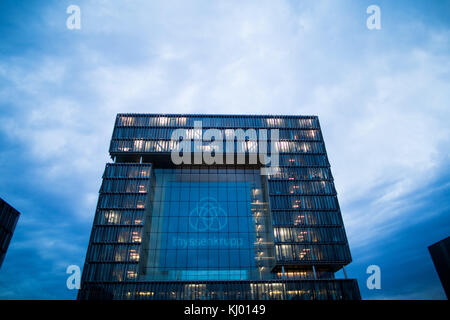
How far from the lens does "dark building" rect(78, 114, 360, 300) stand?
4175 cm

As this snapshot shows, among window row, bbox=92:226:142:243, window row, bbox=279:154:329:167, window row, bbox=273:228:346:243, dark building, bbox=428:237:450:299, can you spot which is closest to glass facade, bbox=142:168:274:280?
window row, bbox=92:226:142:243

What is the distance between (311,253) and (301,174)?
15592 mm

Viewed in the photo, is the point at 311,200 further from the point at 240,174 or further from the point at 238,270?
the point at 238,270

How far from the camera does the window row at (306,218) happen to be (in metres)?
46.6

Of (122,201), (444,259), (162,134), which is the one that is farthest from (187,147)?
(444,259)

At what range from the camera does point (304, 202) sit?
48.7m

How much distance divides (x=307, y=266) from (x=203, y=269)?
743 inches

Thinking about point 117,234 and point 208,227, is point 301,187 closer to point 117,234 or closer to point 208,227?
point 208,227

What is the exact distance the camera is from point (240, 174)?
178 feet
